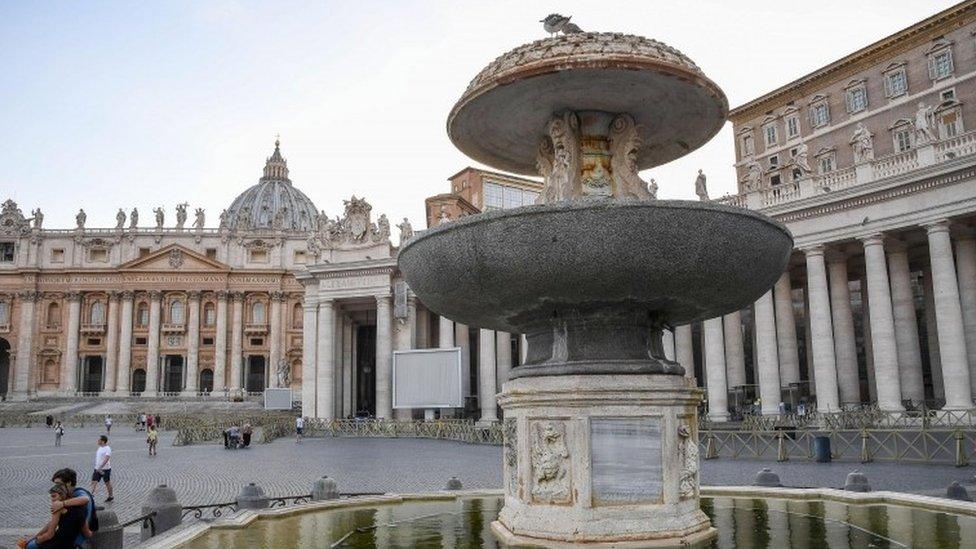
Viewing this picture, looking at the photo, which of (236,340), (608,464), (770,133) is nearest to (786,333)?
(770,133)

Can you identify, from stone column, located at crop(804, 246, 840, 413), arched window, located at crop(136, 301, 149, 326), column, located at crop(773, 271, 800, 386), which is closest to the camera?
stone column, located at crop(804, 246, 840, 413)

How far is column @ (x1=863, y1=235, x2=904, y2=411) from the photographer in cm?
2714

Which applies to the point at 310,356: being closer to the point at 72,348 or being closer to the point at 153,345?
the point at 153,345

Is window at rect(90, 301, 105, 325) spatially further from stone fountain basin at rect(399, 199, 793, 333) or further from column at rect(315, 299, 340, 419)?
stone fountain basin at rect(399, 199, 793, 333)

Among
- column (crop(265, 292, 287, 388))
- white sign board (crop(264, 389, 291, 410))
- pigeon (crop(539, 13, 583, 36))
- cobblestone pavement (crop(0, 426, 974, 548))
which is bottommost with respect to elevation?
cobblestone pavement (crop(0, 426, 974, 548))

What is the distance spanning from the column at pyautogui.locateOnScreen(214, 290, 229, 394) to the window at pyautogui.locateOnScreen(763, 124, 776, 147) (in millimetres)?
59156

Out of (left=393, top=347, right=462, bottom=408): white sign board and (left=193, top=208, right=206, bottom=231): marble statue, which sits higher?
(left=193, top=208, right=206, bottom=231): marble statue

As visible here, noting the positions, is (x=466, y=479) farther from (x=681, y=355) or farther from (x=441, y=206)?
(x=441, y=206)

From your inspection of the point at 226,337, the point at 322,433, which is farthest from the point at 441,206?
the point at 226,337

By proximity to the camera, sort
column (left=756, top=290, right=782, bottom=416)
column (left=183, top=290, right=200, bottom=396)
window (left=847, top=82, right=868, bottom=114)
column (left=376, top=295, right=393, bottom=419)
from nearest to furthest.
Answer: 1. column (left=756, top=290, right=782, bottom=416)
2. column (left=376, top=295, right=393, bottom=419)
3. window (left=847, top=82, right=868, bottom=114)
4. column (left=183, top=290, right=200, bottom=396)

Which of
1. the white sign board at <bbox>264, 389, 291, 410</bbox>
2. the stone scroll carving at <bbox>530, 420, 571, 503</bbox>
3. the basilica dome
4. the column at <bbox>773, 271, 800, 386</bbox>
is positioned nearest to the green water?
the stone scroll carving at <bbox>530, 420, 571, 503</bbox>

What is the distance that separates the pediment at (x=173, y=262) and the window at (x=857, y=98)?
6422cm

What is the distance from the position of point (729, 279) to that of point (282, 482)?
14339 millimetres

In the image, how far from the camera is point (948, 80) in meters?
38.7
